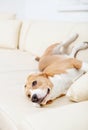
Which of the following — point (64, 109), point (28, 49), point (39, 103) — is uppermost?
point (64, 109)

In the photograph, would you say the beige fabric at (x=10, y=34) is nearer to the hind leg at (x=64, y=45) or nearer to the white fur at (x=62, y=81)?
the hind leg at (x=64, y=45)

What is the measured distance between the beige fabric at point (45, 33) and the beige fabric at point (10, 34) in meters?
0.07

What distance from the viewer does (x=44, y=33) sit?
2234 millimetres

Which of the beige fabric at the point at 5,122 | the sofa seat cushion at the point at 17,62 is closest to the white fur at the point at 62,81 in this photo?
the beige fabric at the point at 5,122

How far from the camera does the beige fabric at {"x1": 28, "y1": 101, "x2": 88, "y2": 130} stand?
0.72 meters

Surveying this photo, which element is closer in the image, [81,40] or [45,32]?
[81,40]

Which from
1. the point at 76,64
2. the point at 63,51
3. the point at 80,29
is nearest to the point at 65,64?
the point at 76,64

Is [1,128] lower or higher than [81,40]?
lower

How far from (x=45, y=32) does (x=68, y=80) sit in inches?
41.8

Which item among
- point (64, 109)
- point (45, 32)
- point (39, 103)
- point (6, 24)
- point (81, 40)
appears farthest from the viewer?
point (6, 24)

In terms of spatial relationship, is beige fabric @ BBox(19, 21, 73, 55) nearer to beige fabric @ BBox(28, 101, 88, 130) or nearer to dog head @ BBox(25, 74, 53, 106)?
dog head @ BBox(25, 74, 53, 106)

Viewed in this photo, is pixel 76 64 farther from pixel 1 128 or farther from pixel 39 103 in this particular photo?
pixel 1 128

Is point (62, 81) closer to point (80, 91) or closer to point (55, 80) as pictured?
point (55, 80)

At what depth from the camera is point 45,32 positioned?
2230 millimetres
